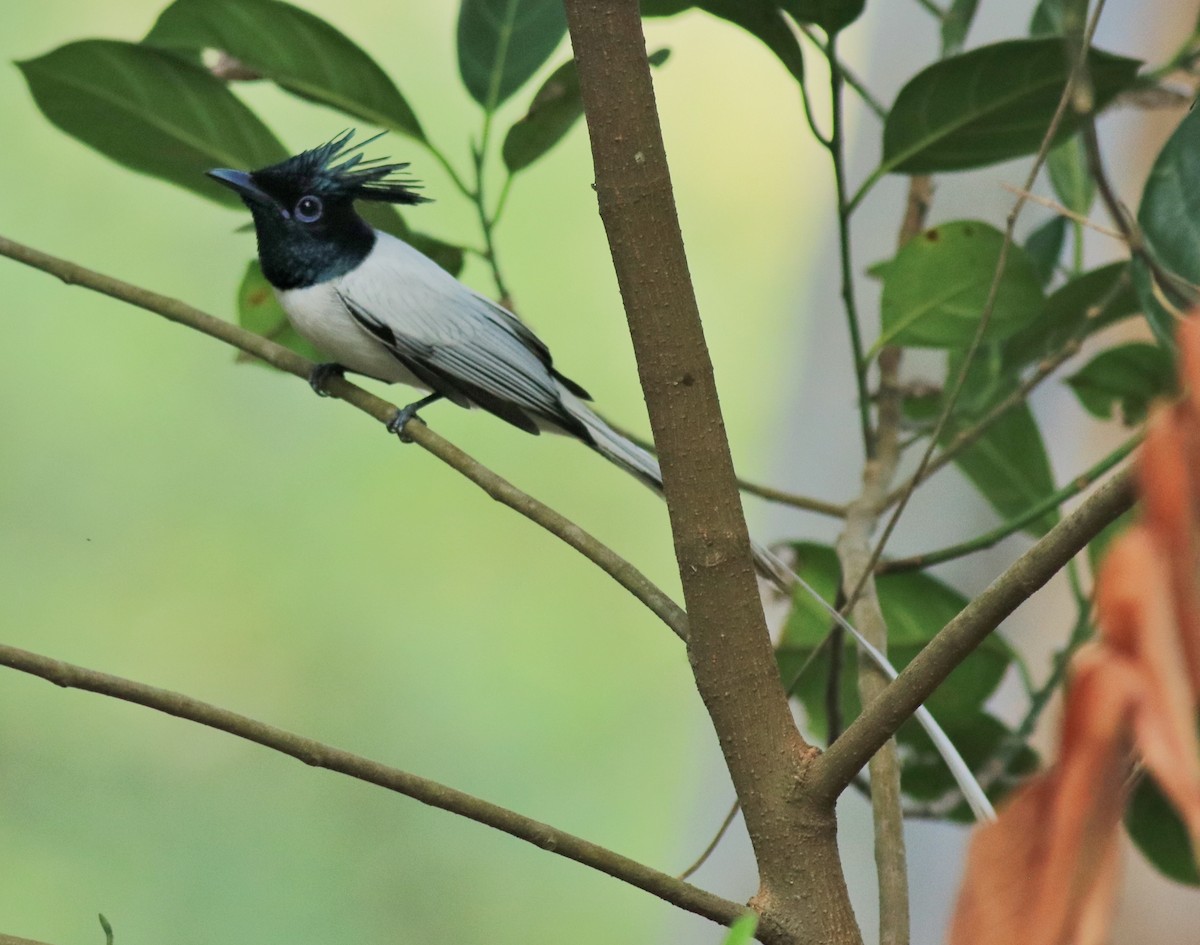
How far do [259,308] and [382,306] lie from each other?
0.40 ft

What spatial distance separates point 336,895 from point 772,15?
1.33 m

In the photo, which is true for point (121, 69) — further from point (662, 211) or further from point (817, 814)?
point (817, 814)

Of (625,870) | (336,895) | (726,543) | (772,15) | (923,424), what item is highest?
(923,424)

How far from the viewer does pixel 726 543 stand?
46 cm

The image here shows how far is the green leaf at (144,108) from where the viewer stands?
783 millimetres

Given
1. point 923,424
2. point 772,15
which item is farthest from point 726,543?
point 923,424

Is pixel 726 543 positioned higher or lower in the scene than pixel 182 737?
lower

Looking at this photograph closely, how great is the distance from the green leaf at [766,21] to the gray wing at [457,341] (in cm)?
29

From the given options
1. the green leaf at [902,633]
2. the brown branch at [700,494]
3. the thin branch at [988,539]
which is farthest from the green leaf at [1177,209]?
the green leaf at [902,633]

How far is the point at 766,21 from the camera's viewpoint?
731mm

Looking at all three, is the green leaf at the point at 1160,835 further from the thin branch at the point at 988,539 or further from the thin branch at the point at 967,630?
the thin branch at the point at 967,630

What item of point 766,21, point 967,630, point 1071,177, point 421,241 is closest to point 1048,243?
point 1071,177

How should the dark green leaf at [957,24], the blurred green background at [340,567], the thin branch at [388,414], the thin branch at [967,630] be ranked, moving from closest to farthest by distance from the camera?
the thin branch at [967,630]
the thin branch at [388,414]
the dark green leaf at [957,24]
the blurred green background at [340,567]

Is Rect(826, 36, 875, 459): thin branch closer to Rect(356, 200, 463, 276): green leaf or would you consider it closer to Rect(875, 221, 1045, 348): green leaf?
Rect(875, 221, 1045, 348): green leaf
